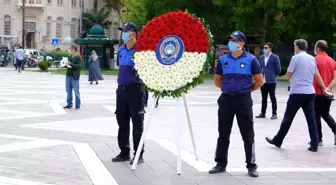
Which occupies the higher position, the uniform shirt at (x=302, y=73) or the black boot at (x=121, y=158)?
the uniform shirt at (x=302, y=73)

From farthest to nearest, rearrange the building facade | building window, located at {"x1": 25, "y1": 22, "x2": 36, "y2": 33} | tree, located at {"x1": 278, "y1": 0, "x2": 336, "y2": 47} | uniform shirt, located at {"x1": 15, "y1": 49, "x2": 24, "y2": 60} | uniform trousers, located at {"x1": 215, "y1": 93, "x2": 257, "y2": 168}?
Answer: 1. building window, located at {"x1": 25, "y1": 22, "x2": 36, "y2": 33}
2. the building facade
3. uniform shirt, located at {"x1": 15, "y1": 49, "x2": 24, "y2": 60}
4. tree, located at {"x1": 278, "y1": 0, "x2": 336, "y2": 47}
5. uniform trousers, located at {"x1": 215, "y1": 93, "x2": 257, "y2": 168}

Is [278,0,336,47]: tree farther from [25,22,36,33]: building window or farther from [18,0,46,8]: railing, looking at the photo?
[18,0,46,8]: railing

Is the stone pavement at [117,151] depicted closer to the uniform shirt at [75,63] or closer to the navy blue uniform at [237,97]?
the navy blue uniform at [237,97]

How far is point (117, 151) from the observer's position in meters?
10.1

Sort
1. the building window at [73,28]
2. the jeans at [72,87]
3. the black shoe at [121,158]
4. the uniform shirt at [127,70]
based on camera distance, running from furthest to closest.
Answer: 1. the building window at [73,28]
2. the jeans at [72,87]
3. the black shoe at [121,158]
4. the uniform shirt at [127,70]

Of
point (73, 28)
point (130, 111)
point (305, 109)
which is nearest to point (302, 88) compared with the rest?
point (305, 109)

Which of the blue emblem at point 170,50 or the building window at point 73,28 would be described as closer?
the blue emblem at point 170,50

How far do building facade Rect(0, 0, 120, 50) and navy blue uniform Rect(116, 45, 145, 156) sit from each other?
202ft

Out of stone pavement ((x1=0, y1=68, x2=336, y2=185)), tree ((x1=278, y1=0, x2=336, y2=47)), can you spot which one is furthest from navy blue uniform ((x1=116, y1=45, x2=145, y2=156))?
tree ((x1=278, y1=0, x2=336, y2=47))

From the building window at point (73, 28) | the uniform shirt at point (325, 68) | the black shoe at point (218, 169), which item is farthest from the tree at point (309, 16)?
the building window at point (73, 28)

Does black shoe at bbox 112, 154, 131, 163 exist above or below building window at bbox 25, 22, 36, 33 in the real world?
below

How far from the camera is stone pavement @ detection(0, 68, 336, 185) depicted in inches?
316

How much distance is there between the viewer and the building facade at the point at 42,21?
2783 inches

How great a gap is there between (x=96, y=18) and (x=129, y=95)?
6820 centimetres
